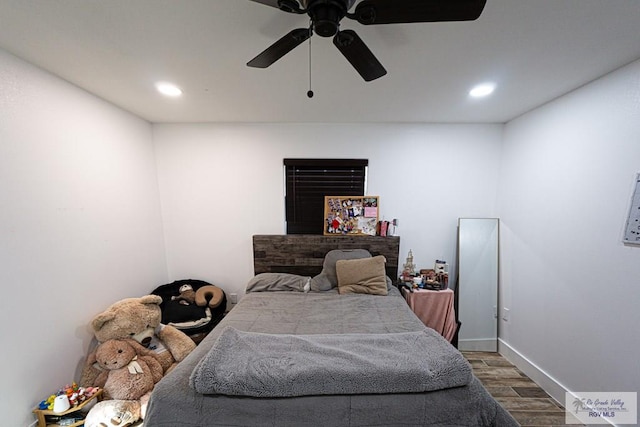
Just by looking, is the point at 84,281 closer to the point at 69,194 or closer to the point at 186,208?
the point at 69,194

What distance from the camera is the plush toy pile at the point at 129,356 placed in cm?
163

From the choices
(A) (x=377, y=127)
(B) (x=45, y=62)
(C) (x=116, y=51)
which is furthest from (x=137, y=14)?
(A) (x=377, y=127)

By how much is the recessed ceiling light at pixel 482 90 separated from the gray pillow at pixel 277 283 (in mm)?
2328

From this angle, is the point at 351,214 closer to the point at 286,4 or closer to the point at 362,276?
the point at 362,276

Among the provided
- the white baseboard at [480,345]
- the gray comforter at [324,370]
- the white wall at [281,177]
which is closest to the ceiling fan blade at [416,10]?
the gray comforter at [324,370]

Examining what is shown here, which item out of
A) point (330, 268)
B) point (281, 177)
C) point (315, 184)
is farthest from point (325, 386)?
point (281, 177)

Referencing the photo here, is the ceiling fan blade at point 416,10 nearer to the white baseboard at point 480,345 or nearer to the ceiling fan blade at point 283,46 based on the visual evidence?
the ceiling fan blade at point 283,46

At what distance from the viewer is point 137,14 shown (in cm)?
113

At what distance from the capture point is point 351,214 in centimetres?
278

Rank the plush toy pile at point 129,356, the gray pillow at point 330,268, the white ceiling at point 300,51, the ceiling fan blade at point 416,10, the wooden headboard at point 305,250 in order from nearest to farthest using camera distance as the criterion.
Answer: the ceiling fan blade at point 416,10
the white ceiling at point 300,51
the plush toy pile at point 129,356
the gray pillow at point 330,268
the wooden headboard at point 305,250

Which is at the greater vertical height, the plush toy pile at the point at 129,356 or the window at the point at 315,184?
the window at the point at 315,184

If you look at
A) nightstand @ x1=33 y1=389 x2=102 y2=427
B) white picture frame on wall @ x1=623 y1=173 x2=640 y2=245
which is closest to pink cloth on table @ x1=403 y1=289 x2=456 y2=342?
white picture frame on wall @ x1=623 y1=173 x2=640 y2=245

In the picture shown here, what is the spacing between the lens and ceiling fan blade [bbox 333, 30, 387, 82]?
99 cm

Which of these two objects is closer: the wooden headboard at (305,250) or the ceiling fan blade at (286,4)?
the ceiling fan blade at (286,4)
